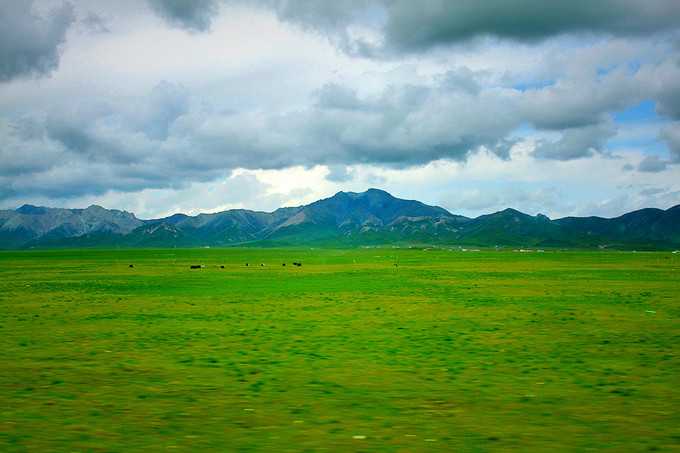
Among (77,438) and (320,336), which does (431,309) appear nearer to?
(320,336)

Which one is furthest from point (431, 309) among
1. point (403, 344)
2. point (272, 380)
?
point (272, 380)

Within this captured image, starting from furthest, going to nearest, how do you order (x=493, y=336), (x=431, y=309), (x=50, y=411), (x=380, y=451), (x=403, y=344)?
1. (x=431, y=309)
2. (x=493, y=336)
3. (x=403, y=344)
4. (x=50, y=411)
5. (x=380, y=451)

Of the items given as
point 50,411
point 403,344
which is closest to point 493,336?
point 403,344

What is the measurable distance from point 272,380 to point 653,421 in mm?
10667

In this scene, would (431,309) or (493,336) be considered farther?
(431,309)

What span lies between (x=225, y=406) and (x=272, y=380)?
3.27 m

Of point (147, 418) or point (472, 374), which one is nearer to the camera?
point (147, 418)

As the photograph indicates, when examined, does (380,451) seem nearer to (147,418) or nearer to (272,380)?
(147,418)

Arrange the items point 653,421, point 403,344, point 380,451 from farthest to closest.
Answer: point 403,344 → point 653,421 → point 380,451

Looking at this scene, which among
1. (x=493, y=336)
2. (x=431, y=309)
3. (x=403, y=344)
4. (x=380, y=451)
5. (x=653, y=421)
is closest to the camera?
(x=380, y=451)

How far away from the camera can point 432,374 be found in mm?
17641

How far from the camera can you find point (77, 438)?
11117 millimetres

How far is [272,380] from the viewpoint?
17.0 metres

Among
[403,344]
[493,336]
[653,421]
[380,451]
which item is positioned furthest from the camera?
[493,336]
